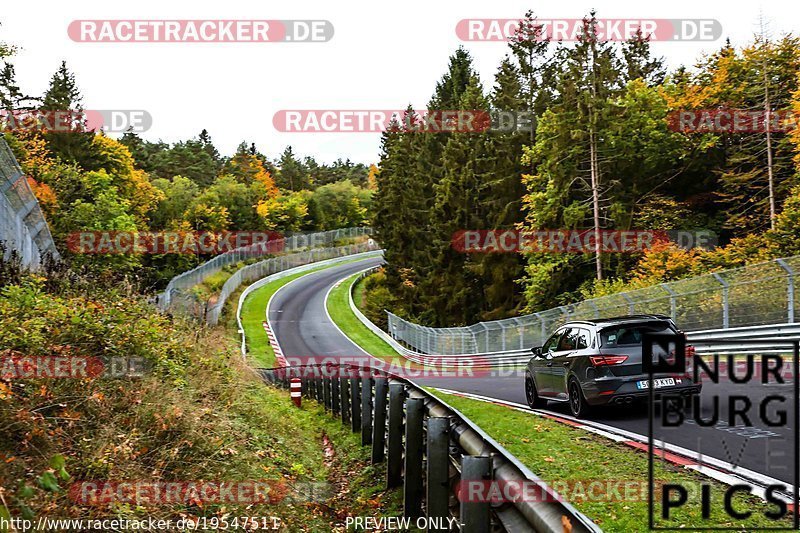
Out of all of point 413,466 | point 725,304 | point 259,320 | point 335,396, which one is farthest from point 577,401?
point 259,320

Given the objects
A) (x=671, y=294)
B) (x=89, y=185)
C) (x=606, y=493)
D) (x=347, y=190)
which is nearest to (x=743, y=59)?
(x=671, y=294)

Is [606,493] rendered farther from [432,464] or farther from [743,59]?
[743,59]

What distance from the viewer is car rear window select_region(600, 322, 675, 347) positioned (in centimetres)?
1065

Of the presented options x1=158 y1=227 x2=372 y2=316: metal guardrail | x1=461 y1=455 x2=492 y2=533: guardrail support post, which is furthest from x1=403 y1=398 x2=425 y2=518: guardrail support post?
x1=158 y1=227 x2=372 y2=316: metal guardrail

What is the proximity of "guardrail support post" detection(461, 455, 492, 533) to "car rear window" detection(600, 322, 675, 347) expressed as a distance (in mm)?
6702

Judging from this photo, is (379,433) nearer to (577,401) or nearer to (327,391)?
(577,401)

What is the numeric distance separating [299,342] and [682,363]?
125 feet

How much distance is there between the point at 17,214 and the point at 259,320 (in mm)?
38237

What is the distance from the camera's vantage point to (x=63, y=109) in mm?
65812

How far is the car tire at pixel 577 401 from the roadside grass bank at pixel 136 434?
380 centimetres

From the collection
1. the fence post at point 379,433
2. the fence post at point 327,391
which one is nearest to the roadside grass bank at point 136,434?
the fence post at point 379,433

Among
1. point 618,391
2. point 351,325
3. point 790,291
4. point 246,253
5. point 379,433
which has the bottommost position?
point 351,325

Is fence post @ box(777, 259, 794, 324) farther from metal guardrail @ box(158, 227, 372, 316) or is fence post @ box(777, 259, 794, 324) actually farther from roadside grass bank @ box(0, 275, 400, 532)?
metal guardrail @ box(158, 227, 372, 316)

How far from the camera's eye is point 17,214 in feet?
47.5
